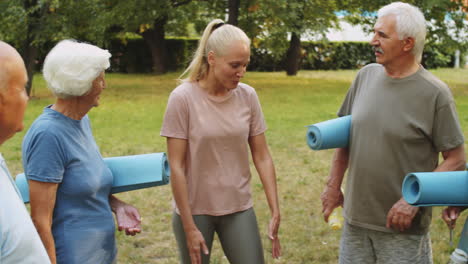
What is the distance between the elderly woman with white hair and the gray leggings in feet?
1.90

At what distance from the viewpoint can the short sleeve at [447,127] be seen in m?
2.92

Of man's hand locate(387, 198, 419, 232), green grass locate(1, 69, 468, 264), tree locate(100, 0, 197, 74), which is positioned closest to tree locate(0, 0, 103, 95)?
green grass locate(1, 69, 468, 264)

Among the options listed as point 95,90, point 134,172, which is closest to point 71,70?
point 95,90

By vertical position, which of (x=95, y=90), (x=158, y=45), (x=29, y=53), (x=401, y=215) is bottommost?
(x=158, y=45)

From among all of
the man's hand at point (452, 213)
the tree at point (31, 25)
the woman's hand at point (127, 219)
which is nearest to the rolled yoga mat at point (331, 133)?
the man's hand at point (452, 213)

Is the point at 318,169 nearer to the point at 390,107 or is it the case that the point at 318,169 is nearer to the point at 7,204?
the point at 390,107

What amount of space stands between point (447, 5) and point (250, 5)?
5453 millimetres

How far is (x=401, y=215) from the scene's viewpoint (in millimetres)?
2971

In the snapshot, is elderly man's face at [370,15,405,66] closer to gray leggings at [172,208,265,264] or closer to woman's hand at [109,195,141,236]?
gray leggings at [172,208,265,264]

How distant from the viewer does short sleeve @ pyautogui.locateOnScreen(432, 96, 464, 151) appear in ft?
9.58

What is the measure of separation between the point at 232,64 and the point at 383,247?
1.20 metres

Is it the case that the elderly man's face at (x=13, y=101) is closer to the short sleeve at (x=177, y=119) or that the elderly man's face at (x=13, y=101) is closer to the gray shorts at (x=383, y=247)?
the short sleeve at (x=177, y=119)

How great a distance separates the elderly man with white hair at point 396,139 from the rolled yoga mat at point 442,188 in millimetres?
220

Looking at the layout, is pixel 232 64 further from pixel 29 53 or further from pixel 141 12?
pixel 141 12
